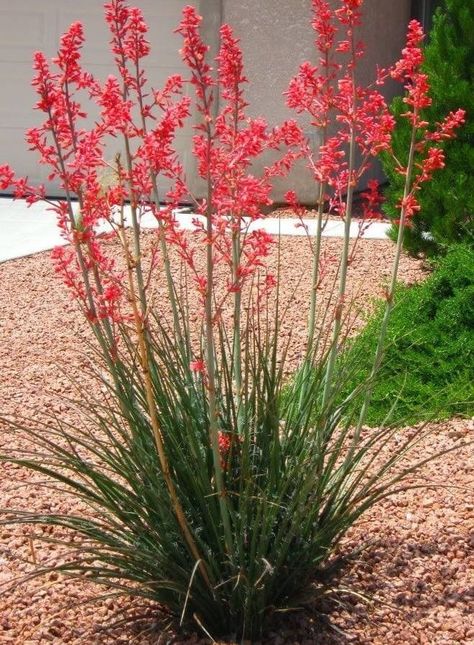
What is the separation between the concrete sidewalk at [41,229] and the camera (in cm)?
1040

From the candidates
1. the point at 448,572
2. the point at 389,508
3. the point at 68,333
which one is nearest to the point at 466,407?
the point at 389,508

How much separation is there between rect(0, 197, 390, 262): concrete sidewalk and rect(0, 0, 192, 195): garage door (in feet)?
4.29

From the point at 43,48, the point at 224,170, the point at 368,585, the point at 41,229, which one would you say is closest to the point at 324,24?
the point at 224,170

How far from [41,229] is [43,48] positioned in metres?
3.23

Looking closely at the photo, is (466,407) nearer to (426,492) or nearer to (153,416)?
(426,492)

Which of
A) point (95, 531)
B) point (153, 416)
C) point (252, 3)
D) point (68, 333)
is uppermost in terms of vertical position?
point (252, 3)

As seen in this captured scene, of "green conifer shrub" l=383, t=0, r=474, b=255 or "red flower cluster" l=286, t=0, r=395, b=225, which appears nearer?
"red flower cluster" l=286, t=0, r=395, b=225

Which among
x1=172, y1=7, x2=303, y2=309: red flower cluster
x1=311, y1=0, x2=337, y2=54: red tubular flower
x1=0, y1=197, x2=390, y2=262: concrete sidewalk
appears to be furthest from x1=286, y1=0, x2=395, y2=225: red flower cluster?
x1=0, y1=197, x2=390, y2=262: concrete sidewalk

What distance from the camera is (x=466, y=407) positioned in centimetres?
549

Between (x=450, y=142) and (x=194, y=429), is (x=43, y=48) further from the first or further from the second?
(x=194, y=429)

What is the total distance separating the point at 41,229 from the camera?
11.5 m

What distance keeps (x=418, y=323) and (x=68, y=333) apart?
2.30 metres

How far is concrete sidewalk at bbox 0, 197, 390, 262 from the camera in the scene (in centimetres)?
1040

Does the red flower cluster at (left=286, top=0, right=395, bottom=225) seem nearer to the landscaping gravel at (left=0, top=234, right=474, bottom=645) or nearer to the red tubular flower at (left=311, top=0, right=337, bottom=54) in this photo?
the red tubular flower at (left=311, top=0, right=337, bottom=54)
